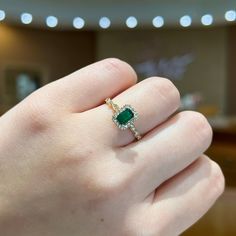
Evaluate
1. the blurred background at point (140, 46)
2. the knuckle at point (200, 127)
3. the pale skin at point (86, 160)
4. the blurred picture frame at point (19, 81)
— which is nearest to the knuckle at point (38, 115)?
the pale skin at point (86, 160)

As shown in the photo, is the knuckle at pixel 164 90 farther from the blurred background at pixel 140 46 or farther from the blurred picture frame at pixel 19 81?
the blurred picture frame at pixel 19 81

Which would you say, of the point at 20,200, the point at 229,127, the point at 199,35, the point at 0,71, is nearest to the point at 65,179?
the point at 20,200

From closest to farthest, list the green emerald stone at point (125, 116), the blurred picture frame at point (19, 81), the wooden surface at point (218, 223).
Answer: the green emerald stone at point (125, 116)
the wooden surface at point (218, 223)
the blurred picture frame at point (19, 81)

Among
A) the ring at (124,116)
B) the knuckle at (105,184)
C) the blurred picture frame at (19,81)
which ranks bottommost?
the blurred picture frame at (19,81)

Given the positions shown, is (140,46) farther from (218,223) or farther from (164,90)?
(164,90)

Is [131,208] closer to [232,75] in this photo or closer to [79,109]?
[79,109]
